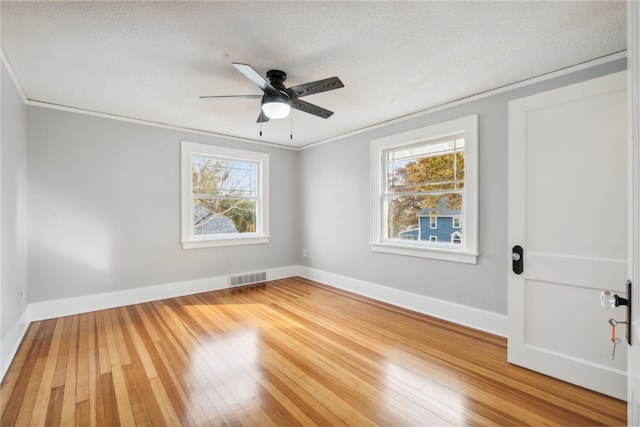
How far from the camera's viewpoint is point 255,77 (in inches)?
84.6

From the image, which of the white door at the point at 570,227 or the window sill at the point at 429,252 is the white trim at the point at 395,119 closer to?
the white door at the point at 570,227

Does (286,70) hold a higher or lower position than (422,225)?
higher

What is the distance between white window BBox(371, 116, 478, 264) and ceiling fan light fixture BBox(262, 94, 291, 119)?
1.99 metres

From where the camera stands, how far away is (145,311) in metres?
3.64

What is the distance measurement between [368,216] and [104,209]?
12.1 feet

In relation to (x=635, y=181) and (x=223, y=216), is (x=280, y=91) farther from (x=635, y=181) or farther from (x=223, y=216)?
(x=223, y=216)

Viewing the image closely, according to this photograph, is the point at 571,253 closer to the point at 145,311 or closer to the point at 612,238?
the point at 612,238

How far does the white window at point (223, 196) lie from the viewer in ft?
14.4

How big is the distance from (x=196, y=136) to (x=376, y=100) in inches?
115

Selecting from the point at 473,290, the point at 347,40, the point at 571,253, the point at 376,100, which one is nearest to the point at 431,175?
the point at 376,100

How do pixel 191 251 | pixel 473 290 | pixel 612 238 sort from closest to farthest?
1. pixel 612 238
2. pixel 473 290
3. pixel 191 251

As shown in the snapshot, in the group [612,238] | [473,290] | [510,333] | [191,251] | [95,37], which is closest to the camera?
[612,238]

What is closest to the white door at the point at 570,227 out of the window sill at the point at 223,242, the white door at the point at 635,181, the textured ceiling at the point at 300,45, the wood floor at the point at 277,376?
the wood floor at the point at 277,376

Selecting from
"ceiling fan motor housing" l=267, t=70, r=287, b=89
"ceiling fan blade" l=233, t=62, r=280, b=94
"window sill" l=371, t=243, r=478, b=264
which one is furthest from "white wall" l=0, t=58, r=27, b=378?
"window sill" l=371, t=243, r=478, b=264
